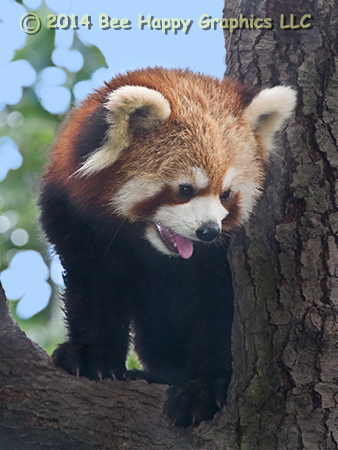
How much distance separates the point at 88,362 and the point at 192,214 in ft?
3.64

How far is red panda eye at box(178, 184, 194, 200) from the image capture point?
2.58m

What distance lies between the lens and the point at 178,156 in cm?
265

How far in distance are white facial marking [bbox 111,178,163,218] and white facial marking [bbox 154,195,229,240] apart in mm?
108

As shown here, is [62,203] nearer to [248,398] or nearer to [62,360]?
[62,360]

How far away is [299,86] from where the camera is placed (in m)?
2.71

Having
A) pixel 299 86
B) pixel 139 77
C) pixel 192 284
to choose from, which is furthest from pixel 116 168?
pixel 299 86

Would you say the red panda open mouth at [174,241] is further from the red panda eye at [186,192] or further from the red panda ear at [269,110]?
the red panda ear at [269,110]

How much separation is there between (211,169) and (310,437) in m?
1.33

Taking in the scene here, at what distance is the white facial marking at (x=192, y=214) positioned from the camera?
248cm

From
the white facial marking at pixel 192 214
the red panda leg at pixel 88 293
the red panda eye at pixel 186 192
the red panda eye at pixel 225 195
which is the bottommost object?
the red panda leg at pixel 88 293

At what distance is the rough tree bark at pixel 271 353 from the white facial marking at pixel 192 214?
0.19 m

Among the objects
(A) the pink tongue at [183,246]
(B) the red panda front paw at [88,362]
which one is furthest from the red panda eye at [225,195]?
(B) the red panda front paw at [88,362]

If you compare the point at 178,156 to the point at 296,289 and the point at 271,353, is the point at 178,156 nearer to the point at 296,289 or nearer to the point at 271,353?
the point at 296,289

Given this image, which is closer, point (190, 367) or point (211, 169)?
point (211, 169)
